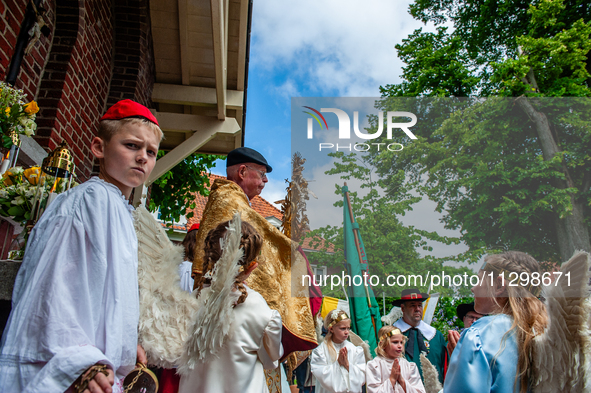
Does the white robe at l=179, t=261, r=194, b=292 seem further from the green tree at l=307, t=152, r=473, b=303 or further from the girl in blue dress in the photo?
the girl in blue dress

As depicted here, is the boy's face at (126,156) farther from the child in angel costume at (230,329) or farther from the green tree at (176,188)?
the green tree at (176,188)

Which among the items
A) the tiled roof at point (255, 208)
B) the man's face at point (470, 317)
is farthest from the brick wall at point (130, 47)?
the tiled roof at point (255, 208)

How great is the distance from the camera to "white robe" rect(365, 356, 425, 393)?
14.1ft

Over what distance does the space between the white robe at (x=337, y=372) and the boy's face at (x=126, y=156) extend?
3.78 m

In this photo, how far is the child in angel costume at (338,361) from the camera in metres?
4.48

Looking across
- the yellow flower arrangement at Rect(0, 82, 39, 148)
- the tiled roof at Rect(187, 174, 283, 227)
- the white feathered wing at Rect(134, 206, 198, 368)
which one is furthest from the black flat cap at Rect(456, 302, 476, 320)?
the tiled roof at Rect(187, 174, 283, 227)

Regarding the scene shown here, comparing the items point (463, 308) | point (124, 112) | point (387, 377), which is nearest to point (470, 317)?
point (463, 308)

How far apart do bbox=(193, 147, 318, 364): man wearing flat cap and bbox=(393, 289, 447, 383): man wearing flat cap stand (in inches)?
122

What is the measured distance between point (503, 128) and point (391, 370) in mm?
5964

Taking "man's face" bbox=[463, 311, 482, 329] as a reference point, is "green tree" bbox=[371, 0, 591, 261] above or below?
above

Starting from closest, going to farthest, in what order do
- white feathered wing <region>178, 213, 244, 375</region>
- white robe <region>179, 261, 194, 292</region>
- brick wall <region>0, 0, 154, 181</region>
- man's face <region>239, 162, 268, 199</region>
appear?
1. white feathered wing <region>178, 213, 244, 375</region>
2. white robe <region>179, 261, 194, 292</region>
3. man's face <region>239, 162, 268, 199</region>
4. brick wall <region>0, 0, 154, 181</region>

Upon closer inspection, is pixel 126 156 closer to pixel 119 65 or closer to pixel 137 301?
pixel 137 301

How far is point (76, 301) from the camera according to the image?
1072mm

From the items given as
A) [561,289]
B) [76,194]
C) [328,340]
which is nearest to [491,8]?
[328,340]
